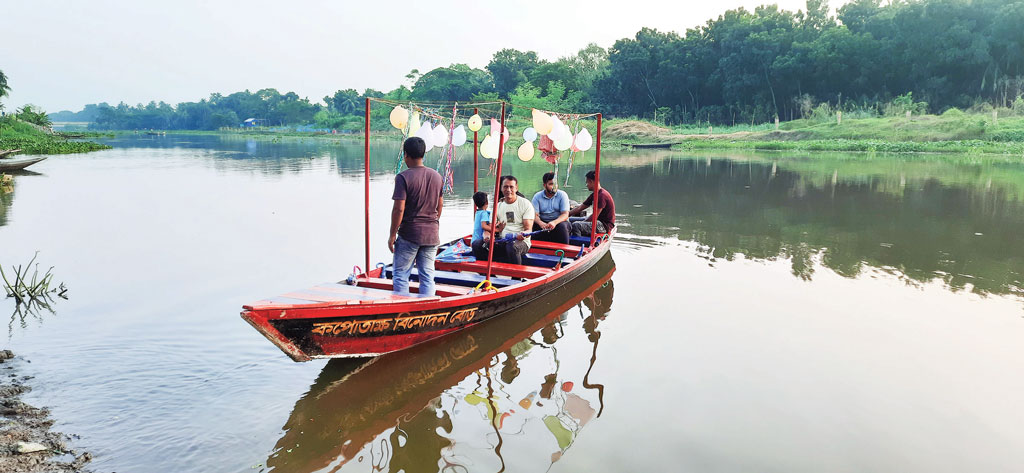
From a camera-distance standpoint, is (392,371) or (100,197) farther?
(100,197)

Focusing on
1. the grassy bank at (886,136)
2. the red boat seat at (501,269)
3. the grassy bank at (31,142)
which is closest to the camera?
the red boat seat at (501,269)

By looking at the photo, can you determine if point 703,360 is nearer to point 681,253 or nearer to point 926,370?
point 926,370

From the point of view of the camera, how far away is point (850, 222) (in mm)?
14180

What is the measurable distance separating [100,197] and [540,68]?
68390 mm

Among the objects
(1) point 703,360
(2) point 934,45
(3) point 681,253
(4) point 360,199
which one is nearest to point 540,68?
(2) point 934,45

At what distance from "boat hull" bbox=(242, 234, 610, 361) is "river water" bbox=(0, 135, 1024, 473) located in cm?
28

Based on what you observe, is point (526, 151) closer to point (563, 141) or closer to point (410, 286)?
point (563, 141)

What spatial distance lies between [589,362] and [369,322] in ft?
7.26

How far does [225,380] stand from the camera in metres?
5.60

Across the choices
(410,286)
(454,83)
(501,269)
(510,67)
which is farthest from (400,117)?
(454,83)

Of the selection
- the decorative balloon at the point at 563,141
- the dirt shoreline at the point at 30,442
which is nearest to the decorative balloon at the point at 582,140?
the decorative balloon at the point at 563,141

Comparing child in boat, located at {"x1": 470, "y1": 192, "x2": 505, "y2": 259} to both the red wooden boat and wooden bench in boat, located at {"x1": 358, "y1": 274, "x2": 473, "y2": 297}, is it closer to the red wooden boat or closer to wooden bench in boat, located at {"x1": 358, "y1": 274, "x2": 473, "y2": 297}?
the red wooden boat

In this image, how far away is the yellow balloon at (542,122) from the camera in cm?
800

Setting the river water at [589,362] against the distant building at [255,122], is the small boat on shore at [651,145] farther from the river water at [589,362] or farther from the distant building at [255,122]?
the distant building at [255,122]
